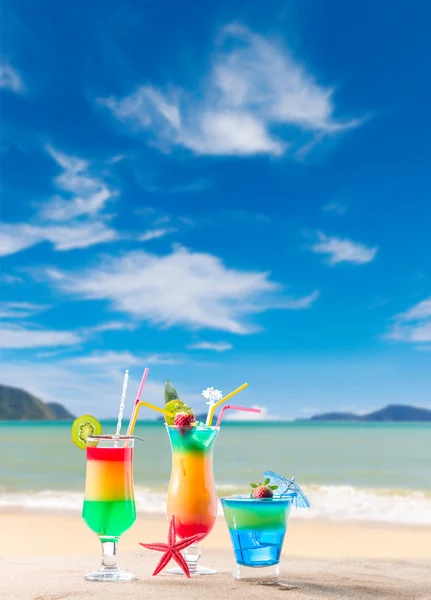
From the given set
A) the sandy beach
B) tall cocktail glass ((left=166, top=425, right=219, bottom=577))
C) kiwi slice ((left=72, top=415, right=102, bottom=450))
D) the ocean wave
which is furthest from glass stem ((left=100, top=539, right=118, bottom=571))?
the ocean wave

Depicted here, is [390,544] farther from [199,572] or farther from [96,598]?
[96,598]

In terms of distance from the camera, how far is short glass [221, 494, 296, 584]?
9.84 ft

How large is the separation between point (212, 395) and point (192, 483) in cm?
36

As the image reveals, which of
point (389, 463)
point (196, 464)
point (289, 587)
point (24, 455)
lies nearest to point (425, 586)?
point (289, 587)

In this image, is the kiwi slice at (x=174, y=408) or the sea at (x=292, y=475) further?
the sea at (x=292, y=475)

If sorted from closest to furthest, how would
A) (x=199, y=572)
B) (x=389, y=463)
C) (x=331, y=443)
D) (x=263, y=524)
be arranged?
(x=263, y=524), (x=199, y=572), (x=389, y=463), (x=331, y=443)

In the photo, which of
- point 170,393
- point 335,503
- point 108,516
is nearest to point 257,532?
point 108,516

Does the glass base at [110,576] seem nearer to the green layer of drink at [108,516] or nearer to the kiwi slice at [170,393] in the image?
the green layer of drink at [108,516]

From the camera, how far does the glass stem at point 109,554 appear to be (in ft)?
10.1

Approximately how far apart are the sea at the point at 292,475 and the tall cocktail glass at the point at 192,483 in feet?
12.2

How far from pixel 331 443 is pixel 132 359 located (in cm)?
1786

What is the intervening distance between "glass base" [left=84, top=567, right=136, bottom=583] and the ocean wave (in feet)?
17.4

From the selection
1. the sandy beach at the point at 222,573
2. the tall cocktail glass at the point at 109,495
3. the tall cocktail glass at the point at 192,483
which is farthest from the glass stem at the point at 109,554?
the tall cocktail glass at the point at 192,483

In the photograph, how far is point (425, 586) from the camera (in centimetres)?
352
